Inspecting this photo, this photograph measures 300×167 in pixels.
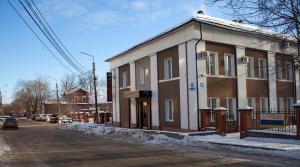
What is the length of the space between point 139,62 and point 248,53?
371 inches

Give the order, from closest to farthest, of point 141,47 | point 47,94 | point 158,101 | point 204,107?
point 204,107 < point 158,101 < point 141,47 < point 47,94

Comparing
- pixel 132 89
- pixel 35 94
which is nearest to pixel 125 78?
pixel 132 89

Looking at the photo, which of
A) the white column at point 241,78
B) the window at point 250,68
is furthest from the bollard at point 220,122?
the window at point 250,68

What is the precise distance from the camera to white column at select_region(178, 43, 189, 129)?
2469 centimetres

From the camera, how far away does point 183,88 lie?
25.0 m

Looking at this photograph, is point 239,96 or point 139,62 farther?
→ point 139,62

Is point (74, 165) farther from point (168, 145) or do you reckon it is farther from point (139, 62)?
point (139, 62)

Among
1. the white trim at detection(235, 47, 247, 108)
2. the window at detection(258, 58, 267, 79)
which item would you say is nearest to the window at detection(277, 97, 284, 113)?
the window at detection(258, 58, 267, 79)

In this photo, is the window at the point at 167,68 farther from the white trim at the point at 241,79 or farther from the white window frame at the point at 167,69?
the white trim at the point at 241,79

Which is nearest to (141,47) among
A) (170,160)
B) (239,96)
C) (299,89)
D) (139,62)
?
(139,62)

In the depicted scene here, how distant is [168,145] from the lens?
18406mm

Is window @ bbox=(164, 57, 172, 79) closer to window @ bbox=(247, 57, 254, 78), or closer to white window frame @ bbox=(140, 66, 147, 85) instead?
white window frame @ bbox=(140, 66, 147, 85)

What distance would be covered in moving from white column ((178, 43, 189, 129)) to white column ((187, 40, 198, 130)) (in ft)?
1.40

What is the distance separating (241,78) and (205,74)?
359 centimetres
